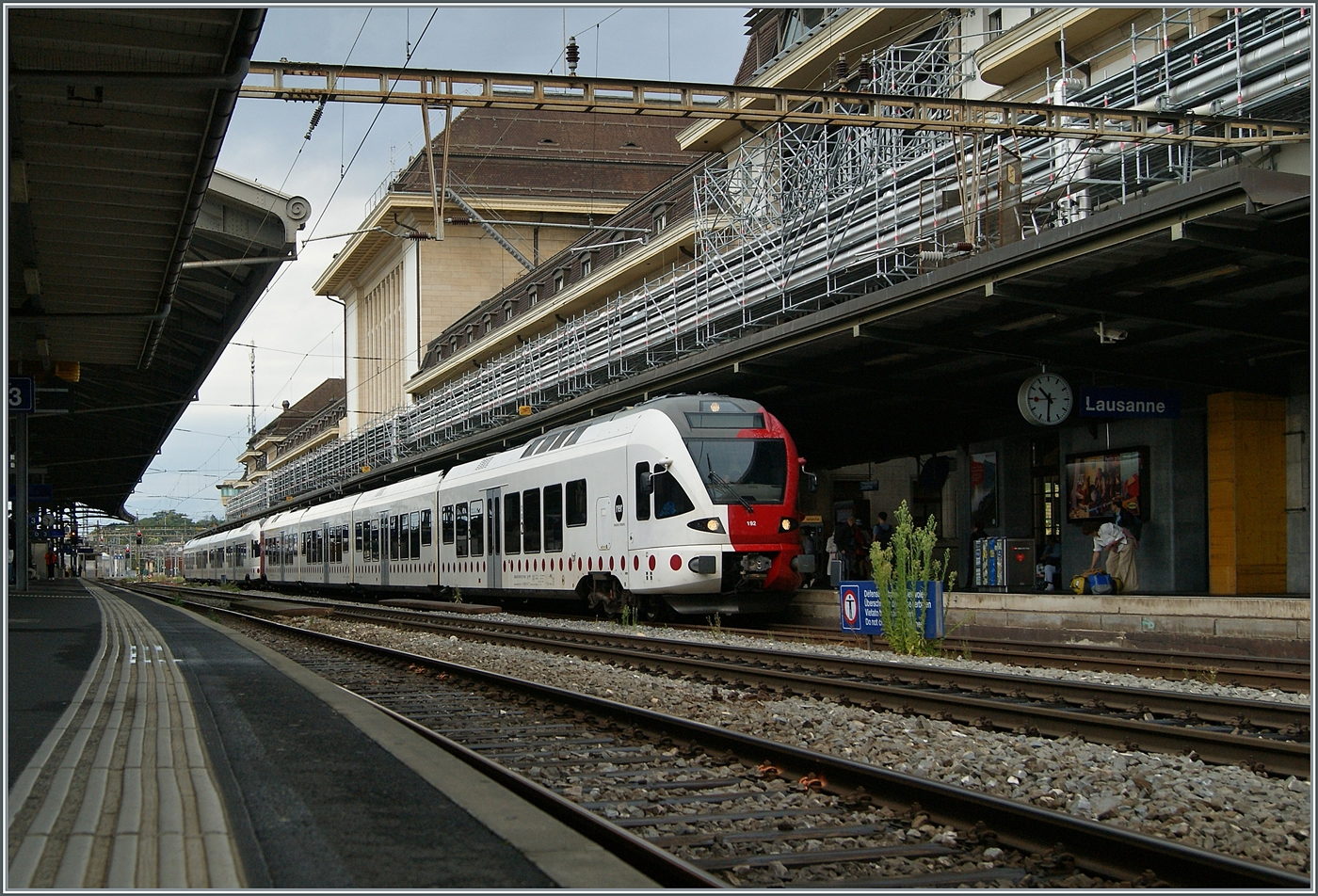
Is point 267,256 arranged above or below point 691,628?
above

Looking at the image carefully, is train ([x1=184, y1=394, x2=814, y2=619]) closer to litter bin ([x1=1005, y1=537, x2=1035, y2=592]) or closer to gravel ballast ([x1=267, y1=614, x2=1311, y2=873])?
litter bin ([x1=1005, y1=537, x2=1035, y2=592])

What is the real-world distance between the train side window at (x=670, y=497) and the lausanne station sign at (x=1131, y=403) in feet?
18.6

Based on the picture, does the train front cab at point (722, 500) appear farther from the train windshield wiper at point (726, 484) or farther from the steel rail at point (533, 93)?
the steel rail at point (533, 93)

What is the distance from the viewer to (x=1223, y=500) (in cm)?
1825

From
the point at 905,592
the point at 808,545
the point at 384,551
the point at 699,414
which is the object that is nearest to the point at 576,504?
the point at 699,414

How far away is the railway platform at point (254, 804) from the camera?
14.8ft

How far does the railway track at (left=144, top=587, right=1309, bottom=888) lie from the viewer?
473 cm

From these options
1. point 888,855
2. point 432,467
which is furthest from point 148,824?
point 432,467

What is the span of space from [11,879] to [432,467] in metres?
36.6

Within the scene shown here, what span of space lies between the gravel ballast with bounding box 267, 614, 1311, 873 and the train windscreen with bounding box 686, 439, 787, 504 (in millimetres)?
6385

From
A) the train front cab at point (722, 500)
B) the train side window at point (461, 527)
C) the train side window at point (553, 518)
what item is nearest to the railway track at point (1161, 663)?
the train front cab at point (722, 500)

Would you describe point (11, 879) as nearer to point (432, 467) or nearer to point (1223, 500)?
point (1223, 500)

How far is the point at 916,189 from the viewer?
19.7m

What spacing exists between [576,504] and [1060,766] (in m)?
13.7
